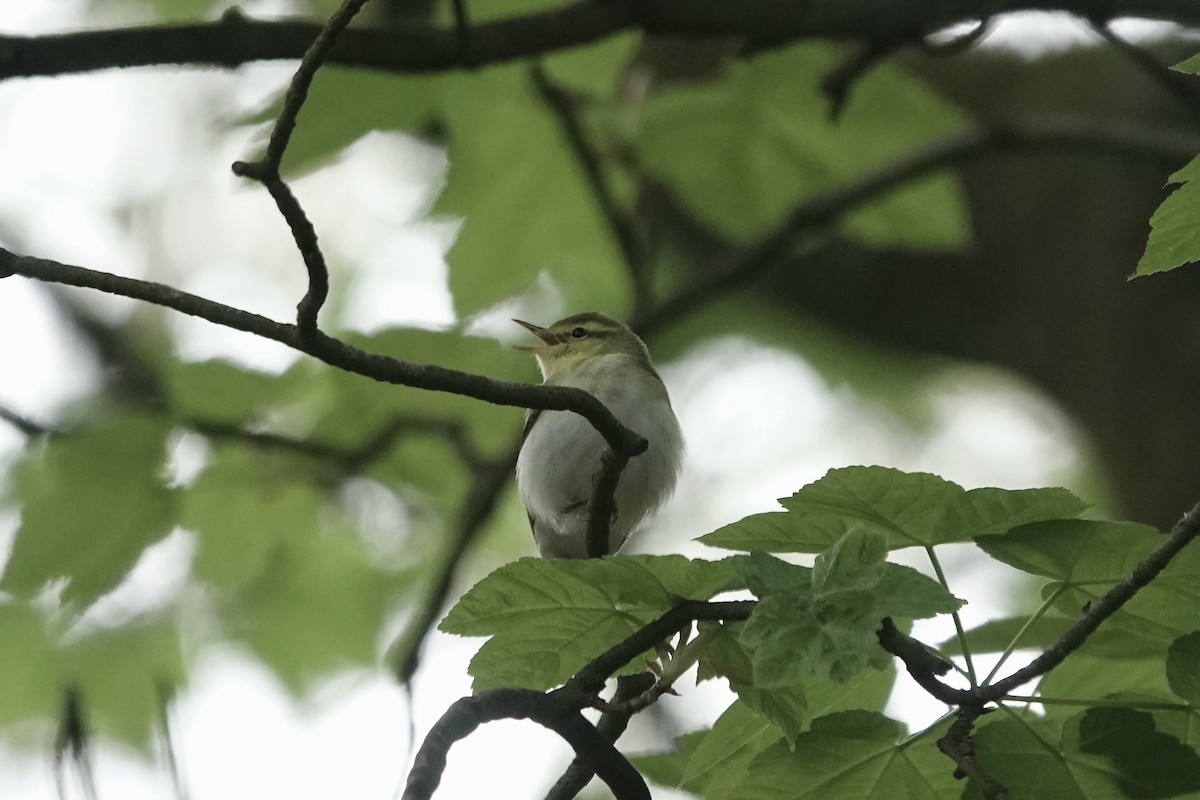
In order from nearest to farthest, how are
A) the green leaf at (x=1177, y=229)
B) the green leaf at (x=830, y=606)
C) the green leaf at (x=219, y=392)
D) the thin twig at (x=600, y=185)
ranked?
the green leaf at (x=830, y=606)
the green leaf at (x=1177, y=229)
the green leaf at (x=219, y=392)
the thin twig at (x=600, y=185)

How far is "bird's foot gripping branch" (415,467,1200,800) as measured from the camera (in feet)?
5.17

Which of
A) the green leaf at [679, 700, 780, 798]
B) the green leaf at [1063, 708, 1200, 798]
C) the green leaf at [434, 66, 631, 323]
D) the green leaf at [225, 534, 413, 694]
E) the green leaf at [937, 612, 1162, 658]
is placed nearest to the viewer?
the green leaf at [1063, 708, 1200, 798]

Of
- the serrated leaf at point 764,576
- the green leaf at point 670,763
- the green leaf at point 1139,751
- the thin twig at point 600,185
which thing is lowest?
the green leaf at point 1139,751

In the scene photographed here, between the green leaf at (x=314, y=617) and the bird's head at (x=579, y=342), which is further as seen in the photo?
the bird's head at (x=579, y=342)

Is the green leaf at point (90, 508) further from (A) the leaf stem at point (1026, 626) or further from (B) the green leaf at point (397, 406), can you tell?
(A) the leaf stem at point (1026, 626)

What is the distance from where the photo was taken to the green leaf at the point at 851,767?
170 cm

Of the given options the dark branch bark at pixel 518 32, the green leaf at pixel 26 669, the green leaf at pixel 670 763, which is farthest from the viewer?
the green leaf at pixel 26 669

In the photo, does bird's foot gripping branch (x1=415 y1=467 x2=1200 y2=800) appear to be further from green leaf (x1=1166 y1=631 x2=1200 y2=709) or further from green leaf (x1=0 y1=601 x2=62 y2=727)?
green leaf (x1=0 y1=601 x2=62 y2=727)

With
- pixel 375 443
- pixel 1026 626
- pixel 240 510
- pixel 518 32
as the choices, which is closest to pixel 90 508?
pixel 240 510

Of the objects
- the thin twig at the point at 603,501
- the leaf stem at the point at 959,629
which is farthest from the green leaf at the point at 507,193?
the leaf stem at the point at 959,629

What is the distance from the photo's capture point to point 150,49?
2.79 metres

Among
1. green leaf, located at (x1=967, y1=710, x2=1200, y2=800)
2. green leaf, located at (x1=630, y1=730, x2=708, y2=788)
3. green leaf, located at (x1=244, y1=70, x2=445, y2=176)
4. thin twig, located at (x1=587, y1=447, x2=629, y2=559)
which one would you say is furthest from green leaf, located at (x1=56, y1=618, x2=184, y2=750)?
green leaf, located at (x1=967, y1=710, x2=1200, y2=800)

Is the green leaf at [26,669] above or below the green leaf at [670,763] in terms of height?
above

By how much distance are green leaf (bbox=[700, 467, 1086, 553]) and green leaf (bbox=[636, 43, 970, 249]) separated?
89.1 inches
